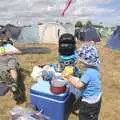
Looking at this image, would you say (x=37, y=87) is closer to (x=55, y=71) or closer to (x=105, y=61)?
(x=55, y=71)

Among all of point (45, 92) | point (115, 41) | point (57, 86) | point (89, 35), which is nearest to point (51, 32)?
point (89, 35)

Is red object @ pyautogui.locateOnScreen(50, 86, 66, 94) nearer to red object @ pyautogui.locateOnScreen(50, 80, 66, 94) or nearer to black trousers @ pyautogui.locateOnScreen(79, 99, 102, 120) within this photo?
red object @ pyautogui.locateOnScreen(50, 80, 66, 94)

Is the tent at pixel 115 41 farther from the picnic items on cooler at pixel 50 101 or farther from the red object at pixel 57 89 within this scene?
the red object at pixel 57 89

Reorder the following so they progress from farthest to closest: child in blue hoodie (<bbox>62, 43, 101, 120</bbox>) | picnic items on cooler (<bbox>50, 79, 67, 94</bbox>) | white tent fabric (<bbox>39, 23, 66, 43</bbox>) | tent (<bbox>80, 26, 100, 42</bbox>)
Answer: tent (<bbox>80, 26, 100, 42</bbox>)
white tent fabric (<bbox>39, 23, 66, 43</bbox>)
picnic items on cooler (<bbox>50, 79, 67, 94</bbox>)
child in blue hoodie (<bbox>62, 43, 101, 120</bbox>)

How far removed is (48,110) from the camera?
426cm

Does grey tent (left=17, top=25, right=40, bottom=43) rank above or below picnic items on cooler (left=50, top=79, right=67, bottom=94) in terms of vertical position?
below

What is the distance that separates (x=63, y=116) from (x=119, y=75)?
4.92m

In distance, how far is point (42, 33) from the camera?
24.5 metres

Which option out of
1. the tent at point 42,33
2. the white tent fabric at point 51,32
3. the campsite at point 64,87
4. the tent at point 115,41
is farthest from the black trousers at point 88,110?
the white tent fabric at point 51,32

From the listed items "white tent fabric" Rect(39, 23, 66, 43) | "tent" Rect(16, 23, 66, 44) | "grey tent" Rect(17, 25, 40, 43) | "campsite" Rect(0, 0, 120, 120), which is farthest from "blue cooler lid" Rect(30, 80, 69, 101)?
"grey tent" Rect(17, 25, 40, 43)

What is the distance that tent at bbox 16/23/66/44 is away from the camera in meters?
23.7

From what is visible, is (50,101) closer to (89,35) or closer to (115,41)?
(115,41)

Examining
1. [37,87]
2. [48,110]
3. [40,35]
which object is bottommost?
[40,35]

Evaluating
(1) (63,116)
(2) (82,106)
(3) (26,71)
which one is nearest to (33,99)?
(1) (63,116)
